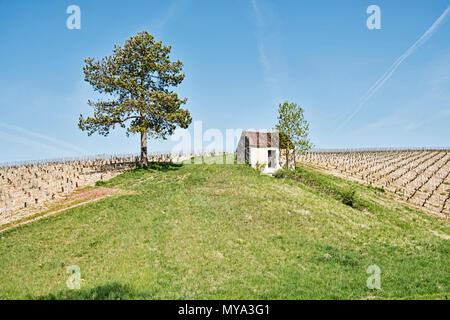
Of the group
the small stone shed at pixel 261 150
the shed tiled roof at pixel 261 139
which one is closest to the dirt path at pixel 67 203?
the small stone shed at pixel 261 150

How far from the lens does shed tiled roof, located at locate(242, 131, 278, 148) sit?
1720 inches

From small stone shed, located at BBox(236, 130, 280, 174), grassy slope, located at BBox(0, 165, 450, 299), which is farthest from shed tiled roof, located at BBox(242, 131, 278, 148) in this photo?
grassy slope, located at BBox(0, 165, 450, 299)

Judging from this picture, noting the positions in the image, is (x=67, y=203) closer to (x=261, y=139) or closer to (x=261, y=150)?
(x=261, y=150)

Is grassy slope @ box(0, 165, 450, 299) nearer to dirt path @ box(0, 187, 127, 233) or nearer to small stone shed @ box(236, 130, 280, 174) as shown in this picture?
dirt path @ box(0, 187, 127, 233)

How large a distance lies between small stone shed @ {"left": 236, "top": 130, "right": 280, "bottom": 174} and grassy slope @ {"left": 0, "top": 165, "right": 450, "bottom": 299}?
12.9 metres

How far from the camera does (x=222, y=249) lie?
1664 centimetres

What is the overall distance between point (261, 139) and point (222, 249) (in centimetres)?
2998

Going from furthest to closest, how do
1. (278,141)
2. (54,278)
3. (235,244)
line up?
1. (278,141)
2. (235,244)
3. (54,278)

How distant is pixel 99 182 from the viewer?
34.7m

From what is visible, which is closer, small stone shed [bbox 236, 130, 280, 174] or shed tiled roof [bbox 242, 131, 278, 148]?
small stone shed [bbox 236, 130, 280, 174]

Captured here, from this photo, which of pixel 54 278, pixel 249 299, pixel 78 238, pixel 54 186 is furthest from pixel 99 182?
pixel 249 299

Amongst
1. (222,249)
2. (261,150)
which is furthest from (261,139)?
(222,249)

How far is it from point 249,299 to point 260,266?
3.73 metres
